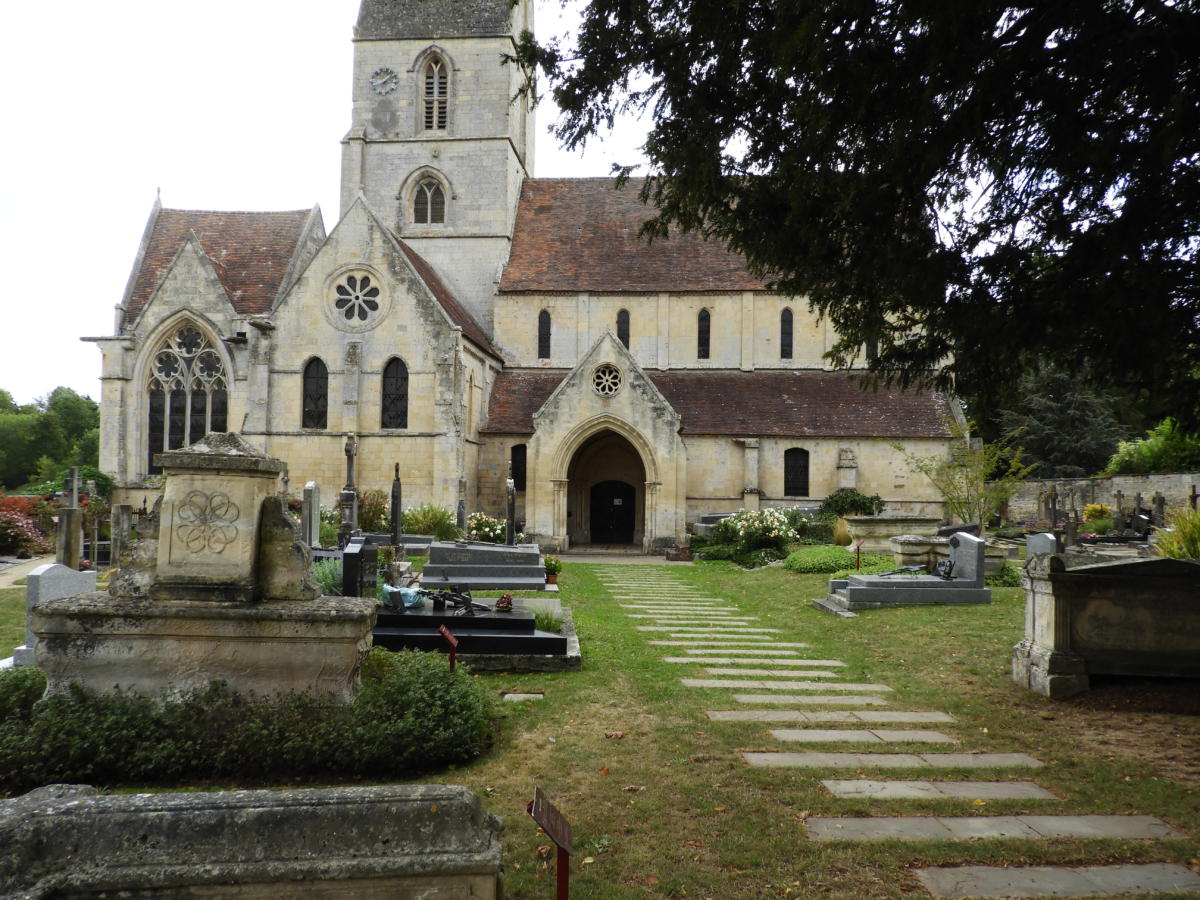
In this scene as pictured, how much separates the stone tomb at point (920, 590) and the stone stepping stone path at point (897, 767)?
3087 millimetres

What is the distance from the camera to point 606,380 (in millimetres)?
26281

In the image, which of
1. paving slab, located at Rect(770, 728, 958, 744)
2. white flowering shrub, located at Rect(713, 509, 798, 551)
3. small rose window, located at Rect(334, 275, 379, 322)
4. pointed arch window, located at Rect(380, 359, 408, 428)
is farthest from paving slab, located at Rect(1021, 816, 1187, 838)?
small rose window, located at Rect(334, 275, 379, 322)

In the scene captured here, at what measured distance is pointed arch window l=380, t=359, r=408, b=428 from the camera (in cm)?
2725

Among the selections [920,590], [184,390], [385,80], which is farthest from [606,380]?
[385,80]

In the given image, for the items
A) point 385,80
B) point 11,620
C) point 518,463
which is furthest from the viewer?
point 385,80

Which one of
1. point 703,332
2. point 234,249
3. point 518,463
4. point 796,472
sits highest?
point 234,249

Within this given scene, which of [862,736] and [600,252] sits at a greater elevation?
[600,252]

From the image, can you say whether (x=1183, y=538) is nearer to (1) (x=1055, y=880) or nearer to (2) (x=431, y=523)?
(1) (x=1055, y=880)

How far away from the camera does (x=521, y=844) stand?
16.0ft

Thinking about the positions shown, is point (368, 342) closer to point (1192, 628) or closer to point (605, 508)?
point (605, 508)

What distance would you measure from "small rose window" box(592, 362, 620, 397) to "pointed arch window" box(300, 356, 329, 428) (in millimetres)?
9124

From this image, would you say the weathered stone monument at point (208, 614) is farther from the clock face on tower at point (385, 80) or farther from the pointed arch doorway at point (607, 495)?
the clock face on tower at point (385, 80)

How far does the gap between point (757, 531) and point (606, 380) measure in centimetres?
694

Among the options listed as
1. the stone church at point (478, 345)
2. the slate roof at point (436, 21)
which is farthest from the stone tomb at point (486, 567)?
→ the slate roof at point (436, 21)
